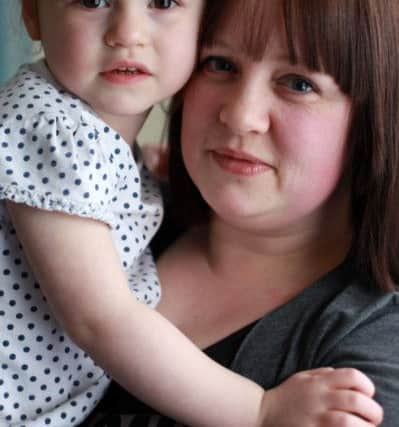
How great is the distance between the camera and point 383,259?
118 cm

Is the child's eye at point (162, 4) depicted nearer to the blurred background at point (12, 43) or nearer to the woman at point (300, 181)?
the woman at point (300, 181)

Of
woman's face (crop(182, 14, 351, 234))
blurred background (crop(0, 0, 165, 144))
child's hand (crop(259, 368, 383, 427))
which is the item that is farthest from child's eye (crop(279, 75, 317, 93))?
blurred background (crop(0, 0, 165, 144))

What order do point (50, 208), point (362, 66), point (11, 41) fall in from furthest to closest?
point (11, 41), point (362, 66), point (50, 208)

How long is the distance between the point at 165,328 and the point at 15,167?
245 mm

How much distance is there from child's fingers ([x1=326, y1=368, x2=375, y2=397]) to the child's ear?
1.84 feet

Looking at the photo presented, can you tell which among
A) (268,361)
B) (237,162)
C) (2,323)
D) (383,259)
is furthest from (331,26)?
(2,323)

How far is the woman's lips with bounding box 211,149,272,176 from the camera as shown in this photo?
3.72 ft

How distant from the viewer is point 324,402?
1018 millimetres

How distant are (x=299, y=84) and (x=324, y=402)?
15.1 inches

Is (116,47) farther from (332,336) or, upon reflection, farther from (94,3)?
(332,336)

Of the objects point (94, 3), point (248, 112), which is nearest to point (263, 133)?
point (248, 112)

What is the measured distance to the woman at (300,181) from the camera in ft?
3.56

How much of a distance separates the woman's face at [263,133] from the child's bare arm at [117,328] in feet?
0.70

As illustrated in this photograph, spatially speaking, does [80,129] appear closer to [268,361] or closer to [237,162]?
[237,162]
